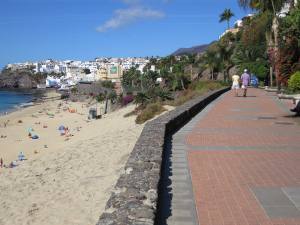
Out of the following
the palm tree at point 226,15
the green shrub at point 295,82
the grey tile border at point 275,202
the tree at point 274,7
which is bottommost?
the grey tile border at point 275,202

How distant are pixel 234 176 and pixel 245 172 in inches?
13.2

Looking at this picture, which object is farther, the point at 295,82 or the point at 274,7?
the point at 274,7

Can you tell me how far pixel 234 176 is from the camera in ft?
24.0

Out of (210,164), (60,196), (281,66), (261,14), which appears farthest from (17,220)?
(261,14)

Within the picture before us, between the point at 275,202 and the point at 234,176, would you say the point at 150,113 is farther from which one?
the point at 275,202

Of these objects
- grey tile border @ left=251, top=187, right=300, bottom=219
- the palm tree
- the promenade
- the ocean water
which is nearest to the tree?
the promenade

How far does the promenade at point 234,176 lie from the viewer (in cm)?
557

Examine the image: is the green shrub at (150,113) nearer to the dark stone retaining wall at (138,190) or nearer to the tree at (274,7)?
the tree at (274,7)

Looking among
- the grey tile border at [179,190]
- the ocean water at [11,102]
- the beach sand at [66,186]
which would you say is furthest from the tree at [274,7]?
the ocean water at [11,102]

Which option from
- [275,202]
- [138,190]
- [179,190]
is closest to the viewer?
[138,190]

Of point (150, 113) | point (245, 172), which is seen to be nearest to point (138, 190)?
point (245, 172)

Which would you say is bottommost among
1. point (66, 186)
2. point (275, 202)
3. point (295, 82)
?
point (66, 186)

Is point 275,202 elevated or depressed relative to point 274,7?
depressed

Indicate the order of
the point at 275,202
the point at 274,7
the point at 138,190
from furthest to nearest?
the point at 274,7 → the point at 275,202 → the point at 138,190
